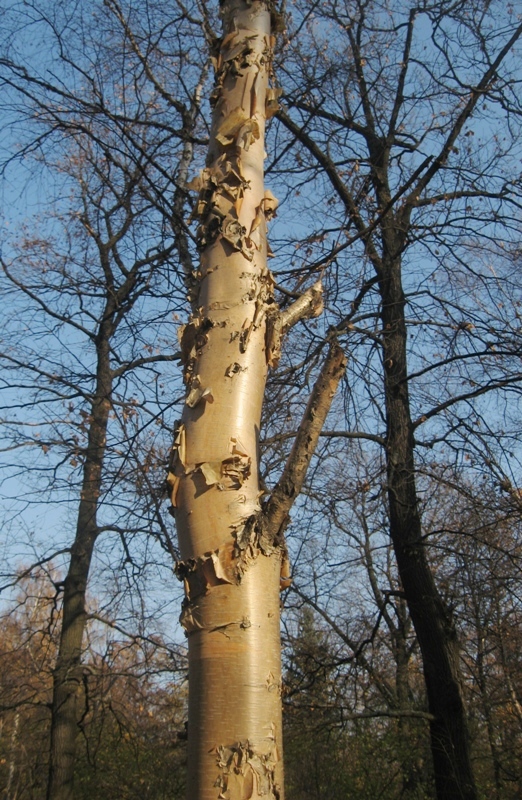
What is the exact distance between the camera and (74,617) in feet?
27.8

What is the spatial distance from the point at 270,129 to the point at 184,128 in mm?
972

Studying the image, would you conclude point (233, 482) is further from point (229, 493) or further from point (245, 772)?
point (245, 772)

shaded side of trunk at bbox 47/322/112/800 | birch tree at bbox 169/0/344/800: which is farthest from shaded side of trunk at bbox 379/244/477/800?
shaded side of trunk at bbox 47/322/112/800

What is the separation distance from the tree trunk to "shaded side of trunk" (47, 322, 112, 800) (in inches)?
168

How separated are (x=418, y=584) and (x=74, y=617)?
4.97 metres

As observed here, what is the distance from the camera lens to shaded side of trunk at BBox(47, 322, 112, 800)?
7020mm

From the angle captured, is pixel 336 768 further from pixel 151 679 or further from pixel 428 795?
pixel 151 679

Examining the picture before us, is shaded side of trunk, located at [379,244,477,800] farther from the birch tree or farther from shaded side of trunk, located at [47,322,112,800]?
shaded side of trunk, located at [47,322,112,800]

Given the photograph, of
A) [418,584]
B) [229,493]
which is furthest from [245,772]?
[418,584]

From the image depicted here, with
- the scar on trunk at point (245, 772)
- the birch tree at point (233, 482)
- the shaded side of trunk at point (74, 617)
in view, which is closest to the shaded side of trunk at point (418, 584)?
the birch tree at point (233, 482)

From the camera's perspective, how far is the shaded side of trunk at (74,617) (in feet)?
23.0

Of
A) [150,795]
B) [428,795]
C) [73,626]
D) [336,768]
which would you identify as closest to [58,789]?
[150,795]

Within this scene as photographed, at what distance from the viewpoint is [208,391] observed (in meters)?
1.85

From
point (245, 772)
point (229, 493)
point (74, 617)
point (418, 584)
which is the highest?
point (74, 617)
